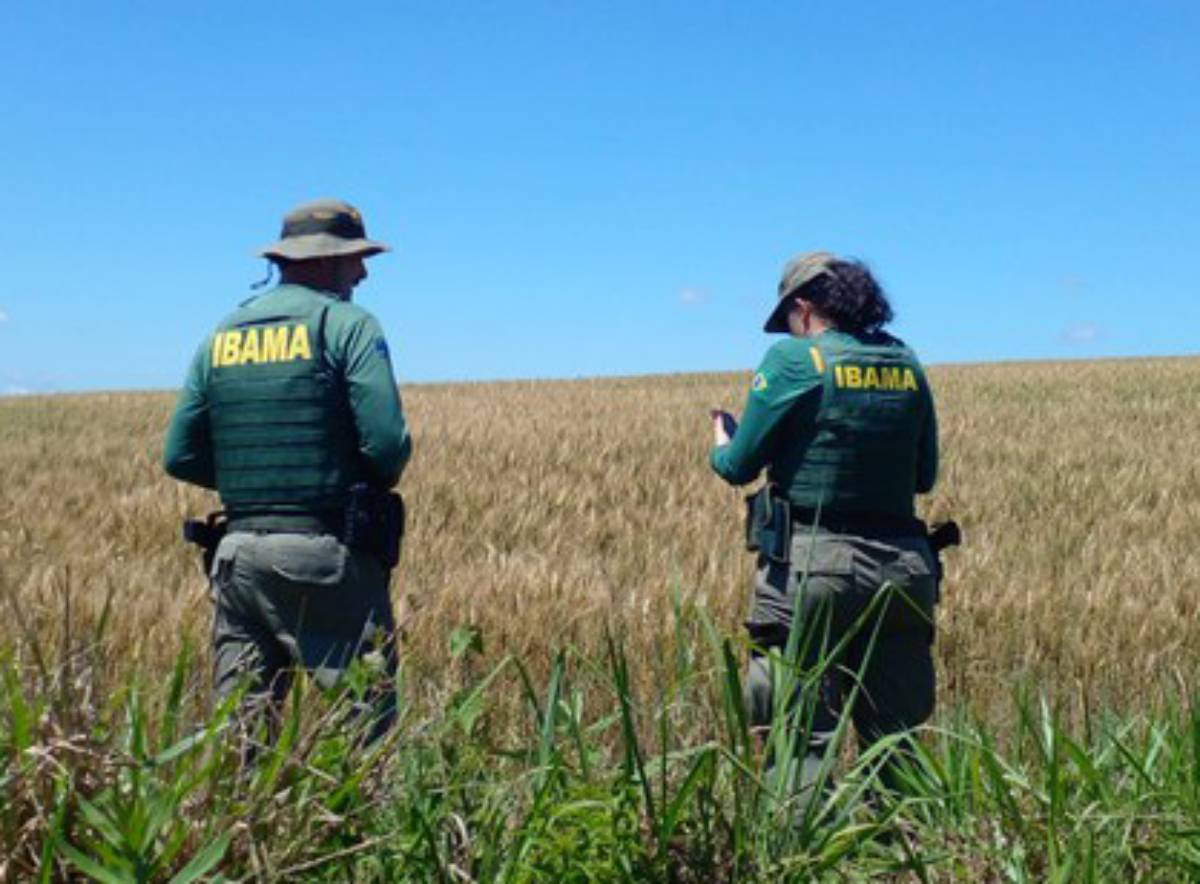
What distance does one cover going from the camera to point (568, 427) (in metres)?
15.8

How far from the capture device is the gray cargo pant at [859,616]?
4.15 meters

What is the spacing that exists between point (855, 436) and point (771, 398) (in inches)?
11.3

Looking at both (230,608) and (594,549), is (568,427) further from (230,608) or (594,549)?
(230,608)

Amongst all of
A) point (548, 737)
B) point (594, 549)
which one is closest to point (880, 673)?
point (548, 737)

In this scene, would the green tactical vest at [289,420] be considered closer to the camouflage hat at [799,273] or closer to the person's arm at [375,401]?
the person's arm at [375,401]

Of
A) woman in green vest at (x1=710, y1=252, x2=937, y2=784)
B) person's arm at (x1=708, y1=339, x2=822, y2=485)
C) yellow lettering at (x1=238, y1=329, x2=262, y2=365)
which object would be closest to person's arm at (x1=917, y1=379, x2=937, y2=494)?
woman in green vest at (x1=710, y1=252, x2=937, y2=784)

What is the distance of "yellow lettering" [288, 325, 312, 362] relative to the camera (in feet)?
14.2

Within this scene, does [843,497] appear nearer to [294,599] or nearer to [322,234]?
[294,599]

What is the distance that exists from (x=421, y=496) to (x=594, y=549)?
7.29ft

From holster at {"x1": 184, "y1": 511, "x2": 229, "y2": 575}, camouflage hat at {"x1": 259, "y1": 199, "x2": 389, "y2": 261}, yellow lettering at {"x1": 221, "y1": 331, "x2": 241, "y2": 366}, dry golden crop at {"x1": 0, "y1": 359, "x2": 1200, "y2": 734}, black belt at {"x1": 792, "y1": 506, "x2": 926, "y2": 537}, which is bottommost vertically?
dry golden crop at {"x1": 0, "y1": 359, "x2": 1200, "y2": 734}

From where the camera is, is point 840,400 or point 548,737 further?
point 840,400

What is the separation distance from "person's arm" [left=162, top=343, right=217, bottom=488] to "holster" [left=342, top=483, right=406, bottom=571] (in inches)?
26.7

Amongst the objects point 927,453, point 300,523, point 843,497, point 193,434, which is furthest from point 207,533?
point 927,453

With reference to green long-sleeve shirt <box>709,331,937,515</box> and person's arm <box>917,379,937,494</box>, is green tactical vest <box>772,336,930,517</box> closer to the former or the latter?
green long-sleeve shirt <box>709,331,937,515</box>
